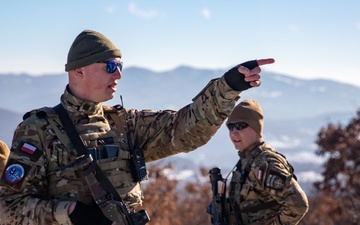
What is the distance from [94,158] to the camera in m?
3.39

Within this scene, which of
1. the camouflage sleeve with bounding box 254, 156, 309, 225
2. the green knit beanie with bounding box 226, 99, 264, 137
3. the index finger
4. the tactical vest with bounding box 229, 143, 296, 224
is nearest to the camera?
the index finger

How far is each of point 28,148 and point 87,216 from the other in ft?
1.38

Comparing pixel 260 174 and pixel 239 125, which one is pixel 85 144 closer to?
pixel 260 174

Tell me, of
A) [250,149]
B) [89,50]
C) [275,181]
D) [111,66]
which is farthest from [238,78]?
[250,149]

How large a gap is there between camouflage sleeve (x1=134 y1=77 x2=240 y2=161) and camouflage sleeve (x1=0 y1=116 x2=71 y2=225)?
56 centimetres

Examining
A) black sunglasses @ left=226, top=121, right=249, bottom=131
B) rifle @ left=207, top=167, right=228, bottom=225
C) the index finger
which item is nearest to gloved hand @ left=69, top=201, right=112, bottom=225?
the index finger

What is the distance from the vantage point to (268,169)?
5.12 m

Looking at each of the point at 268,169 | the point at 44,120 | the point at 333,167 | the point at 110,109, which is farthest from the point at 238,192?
the point at 333,167

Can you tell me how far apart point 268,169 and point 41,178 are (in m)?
2.21

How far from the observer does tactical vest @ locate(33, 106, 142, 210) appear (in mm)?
3365

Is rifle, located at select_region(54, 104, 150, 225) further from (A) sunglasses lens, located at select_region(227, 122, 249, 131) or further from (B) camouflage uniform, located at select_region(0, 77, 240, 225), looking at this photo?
(A) sunglasses lens, located at select_region(227, 122, 249, 131)

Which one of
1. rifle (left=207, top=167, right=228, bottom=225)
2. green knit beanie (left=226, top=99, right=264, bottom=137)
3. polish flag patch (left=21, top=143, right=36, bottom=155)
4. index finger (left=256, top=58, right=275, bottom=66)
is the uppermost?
index finger (left=256, top=58, right=275, bottom=66)

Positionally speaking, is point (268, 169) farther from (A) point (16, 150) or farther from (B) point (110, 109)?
(A) point (16, 150)

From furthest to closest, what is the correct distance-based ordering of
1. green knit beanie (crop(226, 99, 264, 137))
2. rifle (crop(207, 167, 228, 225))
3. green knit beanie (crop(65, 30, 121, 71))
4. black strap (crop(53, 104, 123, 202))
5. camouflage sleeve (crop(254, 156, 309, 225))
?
1. green knit beanie (crop(226, 99, 264, 137))
2. rifle (crop(207, 167, 228, 225))
3. camouflage sleeve (crop(254, 156, 309, 225))
4. green knit beanie (crop(65, 30, 121, 71))
5. black strap (crop(53, 104, 123, 202))
